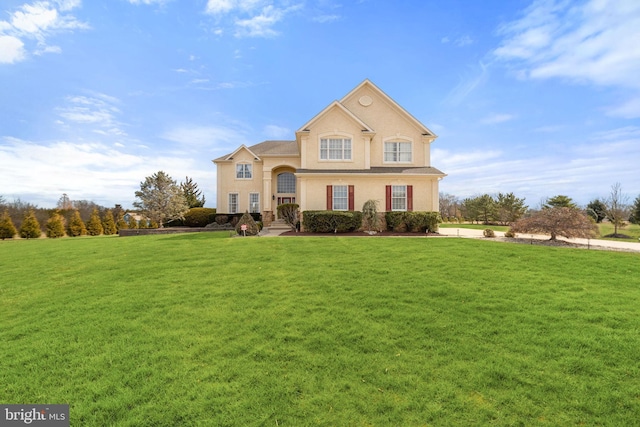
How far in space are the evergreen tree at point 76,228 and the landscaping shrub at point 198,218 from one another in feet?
33.3

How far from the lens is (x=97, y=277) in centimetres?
852

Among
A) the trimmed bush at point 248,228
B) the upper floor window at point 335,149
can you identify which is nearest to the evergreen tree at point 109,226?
the trimmed bush at point 248,228

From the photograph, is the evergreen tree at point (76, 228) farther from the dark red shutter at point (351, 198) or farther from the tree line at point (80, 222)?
the dark red shutter at point (351, 198)

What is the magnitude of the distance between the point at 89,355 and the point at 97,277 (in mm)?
5061

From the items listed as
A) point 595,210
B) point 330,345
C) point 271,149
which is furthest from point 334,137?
point 595,210

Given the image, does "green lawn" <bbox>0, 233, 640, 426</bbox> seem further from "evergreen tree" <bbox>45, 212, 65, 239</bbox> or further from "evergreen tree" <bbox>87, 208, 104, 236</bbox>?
"evergreen tree" <bbox>87, 208, 104, 236</bbox>

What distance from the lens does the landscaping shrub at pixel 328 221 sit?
17.6 m

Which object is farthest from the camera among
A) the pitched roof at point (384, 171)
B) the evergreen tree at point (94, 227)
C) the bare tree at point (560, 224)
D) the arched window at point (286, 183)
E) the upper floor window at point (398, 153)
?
the evergreen tree at point (94, 227)

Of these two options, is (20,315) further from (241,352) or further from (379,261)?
(379,261)

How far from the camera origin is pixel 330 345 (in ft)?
15.2

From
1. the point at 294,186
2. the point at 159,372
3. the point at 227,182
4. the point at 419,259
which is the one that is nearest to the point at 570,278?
the point at 419,259

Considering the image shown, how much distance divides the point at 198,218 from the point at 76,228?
11691 millimetres

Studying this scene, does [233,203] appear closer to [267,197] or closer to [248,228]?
[267,197]

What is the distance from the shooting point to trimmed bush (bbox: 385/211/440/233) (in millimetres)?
18312
